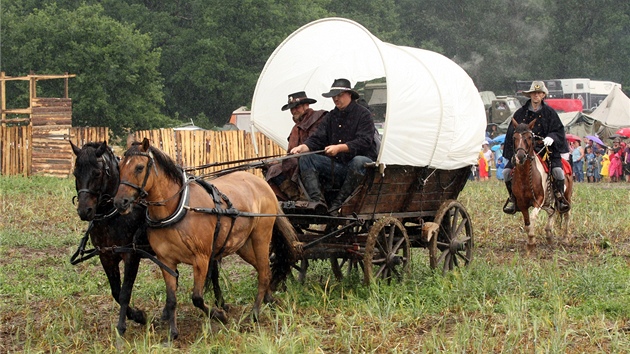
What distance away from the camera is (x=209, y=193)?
7820mm

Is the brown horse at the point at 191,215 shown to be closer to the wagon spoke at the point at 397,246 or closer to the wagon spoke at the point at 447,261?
the wagon spoke at the point at 397,246

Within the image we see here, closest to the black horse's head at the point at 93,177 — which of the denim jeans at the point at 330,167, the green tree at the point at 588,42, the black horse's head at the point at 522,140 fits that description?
the denim jeans at the point at 330,167

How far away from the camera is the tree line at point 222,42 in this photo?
112 feet

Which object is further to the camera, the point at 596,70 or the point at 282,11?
the point at 596,70

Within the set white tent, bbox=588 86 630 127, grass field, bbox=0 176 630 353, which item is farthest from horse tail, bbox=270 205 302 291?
white tent, bbox=588 86 630 127

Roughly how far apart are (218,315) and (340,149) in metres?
2.12

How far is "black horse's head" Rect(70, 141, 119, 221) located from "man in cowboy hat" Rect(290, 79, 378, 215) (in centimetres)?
217

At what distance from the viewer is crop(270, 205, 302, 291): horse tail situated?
876cm

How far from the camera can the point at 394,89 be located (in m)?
8.99

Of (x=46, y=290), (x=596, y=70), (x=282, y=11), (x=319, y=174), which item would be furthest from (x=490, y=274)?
(x=596, y=70)

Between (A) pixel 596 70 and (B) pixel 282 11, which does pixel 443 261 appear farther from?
(A) pixel 596 70

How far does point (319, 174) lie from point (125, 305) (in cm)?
251

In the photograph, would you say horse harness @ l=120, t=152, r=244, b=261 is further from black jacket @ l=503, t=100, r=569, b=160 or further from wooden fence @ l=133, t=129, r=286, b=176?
wooden fence @ l=133, t=129, r=286, b=176

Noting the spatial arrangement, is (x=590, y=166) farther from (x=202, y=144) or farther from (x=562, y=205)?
(x=562, y=205)
